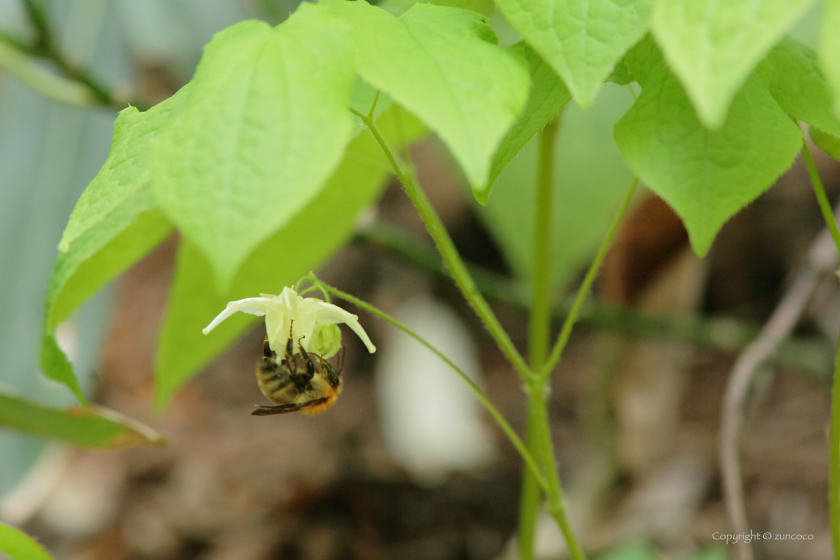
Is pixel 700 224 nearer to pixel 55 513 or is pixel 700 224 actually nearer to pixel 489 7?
pixel 489 7

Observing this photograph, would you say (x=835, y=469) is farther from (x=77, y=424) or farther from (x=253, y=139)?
(x=77, y=424)

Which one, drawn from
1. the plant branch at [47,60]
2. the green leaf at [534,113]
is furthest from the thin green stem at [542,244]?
the plant branch at [47,60]

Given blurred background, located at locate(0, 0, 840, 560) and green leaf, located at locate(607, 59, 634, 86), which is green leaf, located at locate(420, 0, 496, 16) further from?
blurred background, located at locate(0, 0, 840, 560)

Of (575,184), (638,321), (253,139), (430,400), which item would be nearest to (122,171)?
(253,139)

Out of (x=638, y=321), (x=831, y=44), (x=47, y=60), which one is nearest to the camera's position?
(x=831, y=44)

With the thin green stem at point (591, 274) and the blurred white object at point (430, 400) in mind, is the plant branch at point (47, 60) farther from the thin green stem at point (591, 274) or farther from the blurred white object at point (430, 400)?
the blurred white object at point (430, 400)

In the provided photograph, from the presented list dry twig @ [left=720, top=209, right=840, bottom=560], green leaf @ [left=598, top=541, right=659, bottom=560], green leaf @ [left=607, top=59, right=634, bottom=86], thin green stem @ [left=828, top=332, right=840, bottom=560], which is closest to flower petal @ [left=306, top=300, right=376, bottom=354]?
green leaf @ [left=607, top=59, right=634, bottom=86]
